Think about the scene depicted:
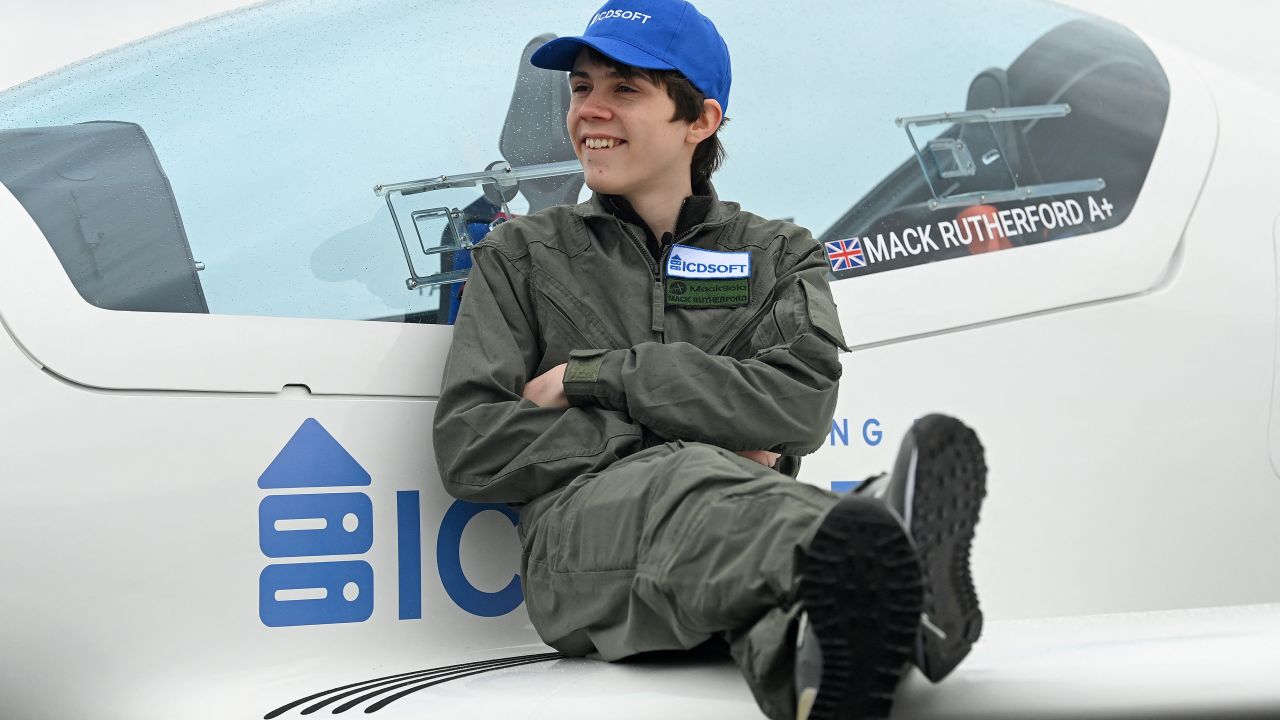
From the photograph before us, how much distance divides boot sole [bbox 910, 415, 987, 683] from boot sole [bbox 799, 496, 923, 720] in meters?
0.08

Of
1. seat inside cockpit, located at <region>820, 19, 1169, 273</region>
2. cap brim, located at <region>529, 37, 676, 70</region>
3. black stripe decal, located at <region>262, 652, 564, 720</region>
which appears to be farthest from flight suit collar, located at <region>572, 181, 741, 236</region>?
black stripe decal, located at <region>262, 652, 564, 720</region>

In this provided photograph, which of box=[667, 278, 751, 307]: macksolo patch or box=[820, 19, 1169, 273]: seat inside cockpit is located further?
box=[820, 19, 1169, 273]: seat inside cockpit

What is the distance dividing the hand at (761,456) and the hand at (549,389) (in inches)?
10.7

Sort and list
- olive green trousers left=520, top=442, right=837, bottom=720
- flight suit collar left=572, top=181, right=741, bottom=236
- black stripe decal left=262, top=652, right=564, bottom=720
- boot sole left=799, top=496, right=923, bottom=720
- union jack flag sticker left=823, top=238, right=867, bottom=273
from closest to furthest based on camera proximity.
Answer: boot sole left=799, top=496, right=923, bottom=720
olive green trousers left=520, top=442, right=837, bottom=720
black stripe decal left=262, top=652, right=564, bottom=720
flight suit collar left=572, top=181, right=741, bottom=236
union jack flag sticker left=823, top=238, right=867, bottom=273

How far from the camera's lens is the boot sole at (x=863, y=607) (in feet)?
3.97

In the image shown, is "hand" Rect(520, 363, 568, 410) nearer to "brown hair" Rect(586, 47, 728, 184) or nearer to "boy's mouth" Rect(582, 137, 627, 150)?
"boy's mouth" Rect(582, 137, 627, 150)

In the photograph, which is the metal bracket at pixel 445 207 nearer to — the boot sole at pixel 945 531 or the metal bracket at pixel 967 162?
the metal bracket at pixel 967 162

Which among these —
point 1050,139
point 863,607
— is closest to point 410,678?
point 863,607

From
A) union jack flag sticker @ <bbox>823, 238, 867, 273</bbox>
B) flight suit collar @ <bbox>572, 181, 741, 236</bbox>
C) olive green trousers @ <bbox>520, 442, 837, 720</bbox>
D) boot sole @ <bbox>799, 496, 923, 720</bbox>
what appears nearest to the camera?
boot sole @ <bbox>799, 496, 923, 720</bbox>

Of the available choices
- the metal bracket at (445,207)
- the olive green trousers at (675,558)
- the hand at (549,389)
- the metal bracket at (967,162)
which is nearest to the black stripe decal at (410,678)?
the olive green trousers at (675,558)

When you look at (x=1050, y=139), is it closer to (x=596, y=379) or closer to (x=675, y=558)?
(x=596, y=379)

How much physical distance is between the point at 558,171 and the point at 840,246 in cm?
53

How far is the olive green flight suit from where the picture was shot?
144 centimetres

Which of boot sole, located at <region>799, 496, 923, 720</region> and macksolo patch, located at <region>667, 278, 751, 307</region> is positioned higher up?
macksolo patch, located at <region>667, 278, 751, 307</region>
